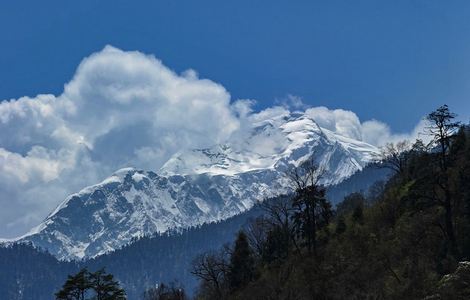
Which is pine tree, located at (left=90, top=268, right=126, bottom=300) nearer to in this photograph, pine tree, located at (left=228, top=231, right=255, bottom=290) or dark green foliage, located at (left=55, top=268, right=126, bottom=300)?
dark green foliage, located at (left=55, top=268, right=126, bottom=300)

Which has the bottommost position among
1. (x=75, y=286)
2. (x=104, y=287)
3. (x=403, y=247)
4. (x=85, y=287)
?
(x=403, y=247)

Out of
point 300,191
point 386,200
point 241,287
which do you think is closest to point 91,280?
point 241,287

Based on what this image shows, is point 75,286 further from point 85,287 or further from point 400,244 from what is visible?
point 400,244

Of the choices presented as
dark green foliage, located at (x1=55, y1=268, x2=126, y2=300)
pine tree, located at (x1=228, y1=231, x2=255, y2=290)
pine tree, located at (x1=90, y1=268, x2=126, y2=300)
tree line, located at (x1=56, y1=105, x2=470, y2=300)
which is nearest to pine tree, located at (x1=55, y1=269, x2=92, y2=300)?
dark green foliage, located at (x1=55, y1=268, x2=126, y2=300)

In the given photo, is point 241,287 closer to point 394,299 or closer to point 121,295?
point 121,295

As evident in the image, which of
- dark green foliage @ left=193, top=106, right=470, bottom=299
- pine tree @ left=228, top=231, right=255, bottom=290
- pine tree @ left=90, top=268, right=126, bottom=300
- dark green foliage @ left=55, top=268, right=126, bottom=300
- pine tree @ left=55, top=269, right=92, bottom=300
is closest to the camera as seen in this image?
dark green foliage @ left=193, top=106, right=470, bottom=299

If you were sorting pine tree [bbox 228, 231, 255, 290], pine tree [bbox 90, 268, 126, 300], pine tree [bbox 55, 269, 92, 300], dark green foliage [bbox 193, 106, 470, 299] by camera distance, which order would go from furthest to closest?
pine tree [bbox 228, 231, 255, 290] → pine tree [bbox 90, 268, 126, 300] → pine tree [bbox 55, 269, 92, 300] → dark green foliage [bbox 193, 106, 470, 299]

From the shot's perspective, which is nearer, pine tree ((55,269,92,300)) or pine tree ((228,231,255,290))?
pine tree ((55,269,92,300))

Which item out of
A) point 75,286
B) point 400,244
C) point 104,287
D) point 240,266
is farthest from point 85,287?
point 400,244

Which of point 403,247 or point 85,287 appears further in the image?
point 85,287

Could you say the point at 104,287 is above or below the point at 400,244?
above

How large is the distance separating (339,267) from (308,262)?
6638 millimetres

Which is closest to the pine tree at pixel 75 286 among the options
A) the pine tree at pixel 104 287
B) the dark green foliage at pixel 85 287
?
the dark green foliage at pixel 85 287

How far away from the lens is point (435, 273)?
1716 inches
